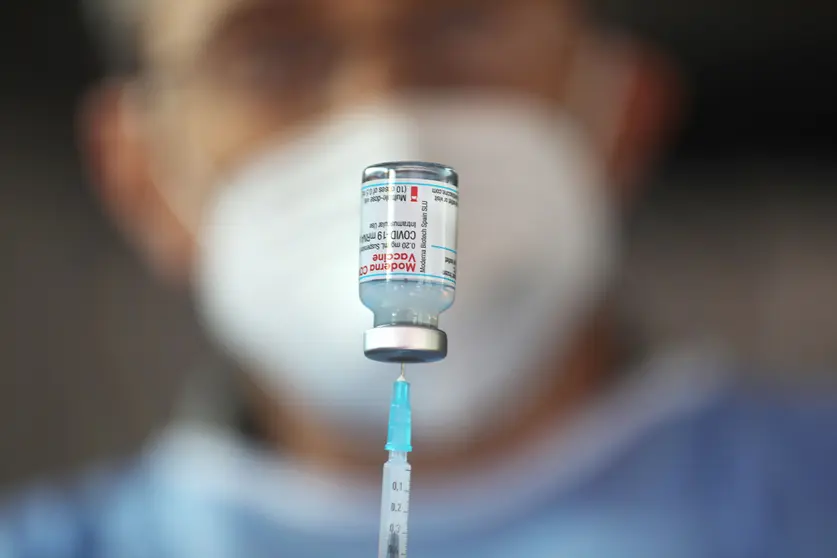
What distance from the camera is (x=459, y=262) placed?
184cm

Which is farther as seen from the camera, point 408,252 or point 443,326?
point 443,326

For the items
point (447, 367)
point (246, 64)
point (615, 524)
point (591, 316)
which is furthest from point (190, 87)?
point (615, 524)

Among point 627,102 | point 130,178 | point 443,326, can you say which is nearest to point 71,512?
point 130,178

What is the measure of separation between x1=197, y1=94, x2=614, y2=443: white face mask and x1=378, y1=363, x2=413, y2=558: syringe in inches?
33.4

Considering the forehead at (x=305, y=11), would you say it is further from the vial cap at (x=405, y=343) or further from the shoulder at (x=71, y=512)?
the vial cap at (x=405, y=343)

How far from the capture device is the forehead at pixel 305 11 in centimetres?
194

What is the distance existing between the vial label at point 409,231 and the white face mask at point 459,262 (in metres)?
0.83

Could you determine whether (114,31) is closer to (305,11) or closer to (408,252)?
(305,11)

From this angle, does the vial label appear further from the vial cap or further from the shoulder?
the shoulder

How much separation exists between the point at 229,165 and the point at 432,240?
3.60 ft

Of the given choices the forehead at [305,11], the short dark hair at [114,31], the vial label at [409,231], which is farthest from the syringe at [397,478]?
the short dark hair at [114,31]

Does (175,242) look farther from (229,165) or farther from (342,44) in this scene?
(342,44)

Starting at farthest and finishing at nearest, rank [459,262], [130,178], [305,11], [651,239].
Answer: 1. [130,178]
2. [651,239]
3. [305,11]
4. [459,262]

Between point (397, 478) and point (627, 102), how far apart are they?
51.4 inches
